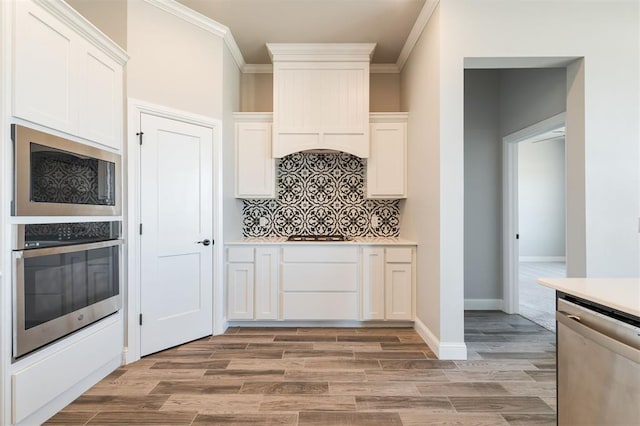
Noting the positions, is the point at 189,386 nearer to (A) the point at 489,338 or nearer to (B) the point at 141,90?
(B) the point at 141,90

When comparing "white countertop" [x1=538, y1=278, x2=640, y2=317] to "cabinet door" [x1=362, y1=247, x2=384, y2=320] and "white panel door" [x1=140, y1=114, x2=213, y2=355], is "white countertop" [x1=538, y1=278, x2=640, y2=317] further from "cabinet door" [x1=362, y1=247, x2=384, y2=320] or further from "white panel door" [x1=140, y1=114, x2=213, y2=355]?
"white panel door" [x1=140, y1=114, x2=213, y2=355]

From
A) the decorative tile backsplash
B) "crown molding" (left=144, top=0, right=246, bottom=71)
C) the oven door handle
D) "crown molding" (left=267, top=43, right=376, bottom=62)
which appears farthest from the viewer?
the decorative tile backsplash

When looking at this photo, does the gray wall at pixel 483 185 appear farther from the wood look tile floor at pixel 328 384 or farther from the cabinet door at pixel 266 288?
the cabinet door at pixel 266 288

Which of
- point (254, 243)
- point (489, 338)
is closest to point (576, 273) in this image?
point (489, 338)

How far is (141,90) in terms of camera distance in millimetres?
2840

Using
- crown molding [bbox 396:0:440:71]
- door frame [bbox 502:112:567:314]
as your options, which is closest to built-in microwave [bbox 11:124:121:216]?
crown molding [bbox 396:0:440:71]

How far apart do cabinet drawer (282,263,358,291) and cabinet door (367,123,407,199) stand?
91 centimetres

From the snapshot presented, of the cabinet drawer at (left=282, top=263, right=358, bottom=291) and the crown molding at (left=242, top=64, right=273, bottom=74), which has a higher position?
the crown molding at (left=242, top=64, right=273, bottom=74)

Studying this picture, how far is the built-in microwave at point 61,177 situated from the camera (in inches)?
73.4

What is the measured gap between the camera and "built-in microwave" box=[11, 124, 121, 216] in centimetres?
186

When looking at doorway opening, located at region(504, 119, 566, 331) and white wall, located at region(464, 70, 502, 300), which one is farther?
doorway opening, located at region(504, 119, 566, 331)

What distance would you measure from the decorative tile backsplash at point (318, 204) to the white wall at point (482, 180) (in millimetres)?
949

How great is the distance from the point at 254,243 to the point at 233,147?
1.06m

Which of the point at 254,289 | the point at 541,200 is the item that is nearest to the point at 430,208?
the point at 254,289
